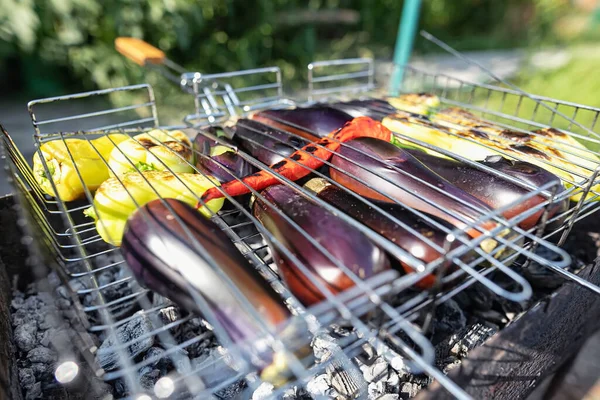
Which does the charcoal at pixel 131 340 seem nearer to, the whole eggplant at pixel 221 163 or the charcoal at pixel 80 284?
the charcoal at pixel 80 284

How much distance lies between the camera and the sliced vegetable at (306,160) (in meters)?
1.08

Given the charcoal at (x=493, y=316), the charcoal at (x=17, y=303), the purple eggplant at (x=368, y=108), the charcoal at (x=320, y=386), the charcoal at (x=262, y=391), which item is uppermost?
the purple eggplant at (x=368, y=108)

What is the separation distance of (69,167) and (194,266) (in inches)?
27.9

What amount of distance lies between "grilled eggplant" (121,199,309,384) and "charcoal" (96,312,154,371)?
1.33ft

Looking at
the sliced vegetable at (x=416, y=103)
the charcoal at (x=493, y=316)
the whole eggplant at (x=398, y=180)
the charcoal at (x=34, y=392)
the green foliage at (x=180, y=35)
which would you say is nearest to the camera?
the whole eggplant at (x=398, y=180)

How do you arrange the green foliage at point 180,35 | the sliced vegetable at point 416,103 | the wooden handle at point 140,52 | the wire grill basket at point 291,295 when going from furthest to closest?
the green foliage at point 180,35
the wooden handle at point 140,52
the sliced vegetable at point 416,103
the wire grill basket at point 291,295

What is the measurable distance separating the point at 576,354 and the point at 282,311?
916 mm

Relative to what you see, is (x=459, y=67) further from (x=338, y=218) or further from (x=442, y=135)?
(x=338, y=218)

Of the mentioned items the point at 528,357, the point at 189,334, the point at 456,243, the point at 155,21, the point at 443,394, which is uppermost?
the point at 155,21

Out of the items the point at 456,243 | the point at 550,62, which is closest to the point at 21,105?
the point at 456,243

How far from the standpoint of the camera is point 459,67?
5.35m

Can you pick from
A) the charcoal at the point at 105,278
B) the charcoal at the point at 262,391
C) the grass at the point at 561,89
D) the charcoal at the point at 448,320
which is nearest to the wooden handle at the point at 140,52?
the charcoal at the point at 105,278

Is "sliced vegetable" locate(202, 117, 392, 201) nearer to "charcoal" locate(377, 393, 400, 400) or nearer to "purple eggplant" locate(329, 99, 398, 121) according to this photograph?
"purple eggplant" locate(329, 99, 398, 121)

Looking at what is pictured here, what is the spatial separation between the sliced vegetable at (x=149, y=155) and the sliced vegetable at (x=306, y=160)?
0.24 metres
